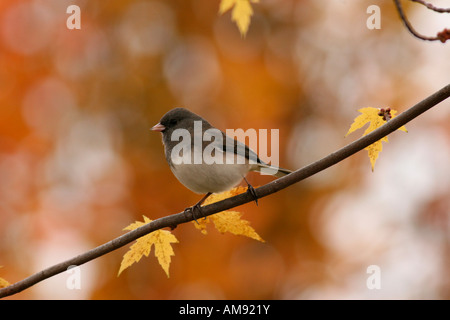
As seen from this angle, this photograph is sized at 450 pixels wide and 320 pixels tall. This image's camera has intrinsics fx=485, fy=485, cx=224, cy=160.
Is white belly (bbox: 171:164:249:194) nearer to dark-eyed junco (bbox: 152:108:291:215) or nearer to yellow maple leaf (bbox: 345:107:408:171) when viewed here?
dark-eyed junco (bbox: 152:108:291:215)

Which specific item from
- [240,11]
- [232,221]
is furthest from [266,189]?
[240,11]

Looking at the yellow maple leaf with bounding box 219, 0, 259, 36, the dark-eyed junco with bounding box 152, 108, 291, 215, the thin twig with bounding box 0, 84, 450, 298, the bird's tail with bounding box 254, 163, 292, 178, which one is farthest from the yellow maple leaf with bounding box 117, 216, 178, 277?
the yellow maple leaf with bounding box 219, 0, 259, 36

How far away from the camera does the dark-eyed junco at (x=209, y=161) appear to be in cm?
248

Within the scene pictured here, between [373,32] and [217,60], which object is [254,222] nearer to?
[217,60]

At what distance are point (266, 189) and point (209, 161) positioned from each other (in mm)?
739

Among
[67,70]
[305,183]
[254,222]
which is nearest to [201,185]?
[254,222]

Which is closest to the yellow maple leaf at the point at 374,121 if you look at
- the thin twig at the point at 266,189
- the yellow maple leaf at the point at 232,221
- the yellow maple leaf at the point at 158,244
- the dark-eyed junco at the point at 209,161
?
the thin twig at the point at 266,189

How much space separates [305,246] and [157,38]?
9.60 ft

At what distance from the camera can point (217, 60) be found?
5473 mm

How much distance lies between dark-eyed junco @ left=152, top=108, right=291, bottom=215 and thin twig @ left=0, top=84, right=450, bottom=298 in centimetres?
61

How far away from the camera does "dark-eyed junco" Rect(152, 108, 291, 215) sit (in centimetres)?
248

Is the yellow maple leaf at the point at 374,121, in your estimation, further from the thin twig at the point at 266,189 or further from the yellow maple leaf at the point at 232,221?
the yellow maple leaf at the point at 232,221

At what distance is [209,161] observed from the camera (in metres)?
2.49

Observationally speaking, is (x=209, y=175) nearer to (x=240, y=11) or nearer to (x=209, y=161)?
(x=209, y=161)
